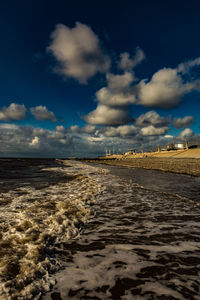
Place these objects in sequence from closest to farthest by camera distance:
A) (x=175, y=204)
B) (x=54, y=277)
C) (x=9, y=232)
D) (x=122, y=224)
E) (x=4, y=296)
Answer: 1. (x=4, y=296)
2. (x=54, y=277)
3. (x=9, y=232)
4. (x=122, y=224)
5. (x=175, y=204)

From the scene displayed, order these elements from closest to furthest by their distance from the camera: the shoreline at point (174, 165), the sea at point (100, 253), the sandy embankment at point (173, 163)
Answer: the sea at point (100, 253) < the shoreline at point (174, 165) < the sandy embankment at point (173, 163)

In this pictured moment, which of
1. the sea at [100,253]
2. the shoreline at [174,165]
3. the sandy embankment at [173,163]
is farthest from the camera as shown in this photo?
the sandy embankment at [173,163]

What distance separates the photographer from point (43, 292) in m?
2.62

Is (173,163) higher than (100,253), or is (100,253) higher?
(100,253)

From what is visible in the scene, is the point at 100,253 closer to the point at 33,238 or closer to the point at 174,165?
the point at 33,238

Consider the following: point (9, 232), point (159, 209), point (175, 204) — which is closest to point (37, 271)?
point (9, 232)

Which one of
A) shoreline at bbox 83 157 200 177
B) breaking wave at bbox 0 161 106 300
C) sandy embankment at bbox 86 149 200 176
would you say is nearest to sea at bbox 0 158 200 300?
breaking wave at bbox 0 161 106 300

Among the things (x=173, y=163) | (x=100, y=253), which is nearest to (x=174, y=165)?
(x=173, y=163)

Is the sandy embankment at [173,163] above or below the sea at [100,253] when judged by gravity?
below

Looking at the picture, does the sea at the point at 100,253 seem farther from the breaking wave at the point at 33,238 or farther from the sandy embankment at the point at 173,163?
the sandy embankment at the point at 173,163

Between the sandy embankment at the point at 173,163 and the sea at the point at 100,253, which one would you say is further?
the sandy embankment at the point at 173,163

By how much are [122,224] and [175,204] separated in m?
3.31

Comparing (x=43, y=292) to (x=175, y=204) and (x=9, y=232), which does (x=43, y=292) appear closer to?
(x=9, y=232)

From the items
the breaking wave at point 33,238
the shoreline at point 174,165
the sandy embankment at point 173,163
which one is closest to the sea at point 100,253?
the breaking wave at point 33,238
